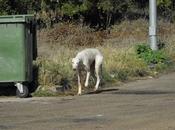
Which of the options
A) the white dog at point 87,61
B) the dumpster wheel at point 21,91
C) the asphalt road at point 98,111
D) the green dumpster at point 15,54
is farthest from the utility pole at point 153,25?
the dumpster wheel at point 21,91

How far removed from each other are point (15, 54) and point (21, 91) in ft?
2.99

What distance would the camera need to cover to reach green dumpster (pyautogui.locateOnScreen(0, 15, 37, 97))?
15.8 metres

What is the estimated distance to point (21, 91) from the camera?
1587 cm

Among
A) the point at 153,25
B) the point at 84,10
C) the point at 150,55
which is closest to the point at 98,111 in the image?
the point at 150,55

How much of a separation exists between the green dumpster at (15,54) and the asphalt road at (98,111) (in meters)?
0.48

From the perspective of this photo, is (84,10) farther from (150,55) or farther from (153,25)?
(150,55)

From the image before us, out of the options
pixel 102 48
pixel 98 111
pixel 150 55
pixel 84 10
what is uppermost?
pixel 84 10

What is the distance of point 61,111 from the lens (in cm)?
1321

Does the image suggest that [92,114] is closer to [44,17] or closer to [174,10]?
[44,17]

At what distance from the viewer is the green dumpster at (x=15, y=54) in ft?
51.8

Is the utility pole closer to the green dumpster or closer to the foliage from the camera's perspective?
the green dumpster

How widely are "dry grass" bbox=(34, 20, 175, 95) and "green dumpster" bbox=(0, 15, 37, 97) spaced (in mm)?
802

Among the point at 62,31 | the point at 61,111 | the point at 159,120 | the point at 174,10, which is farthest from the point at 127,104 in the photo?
the point at 174,10

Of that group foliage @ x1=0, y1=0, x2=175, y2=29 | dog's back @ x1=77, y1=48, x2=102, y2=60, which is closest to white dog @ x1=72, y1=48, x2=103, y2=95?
dog's back @ x1=77, y1=48, x2=102, y2=60
